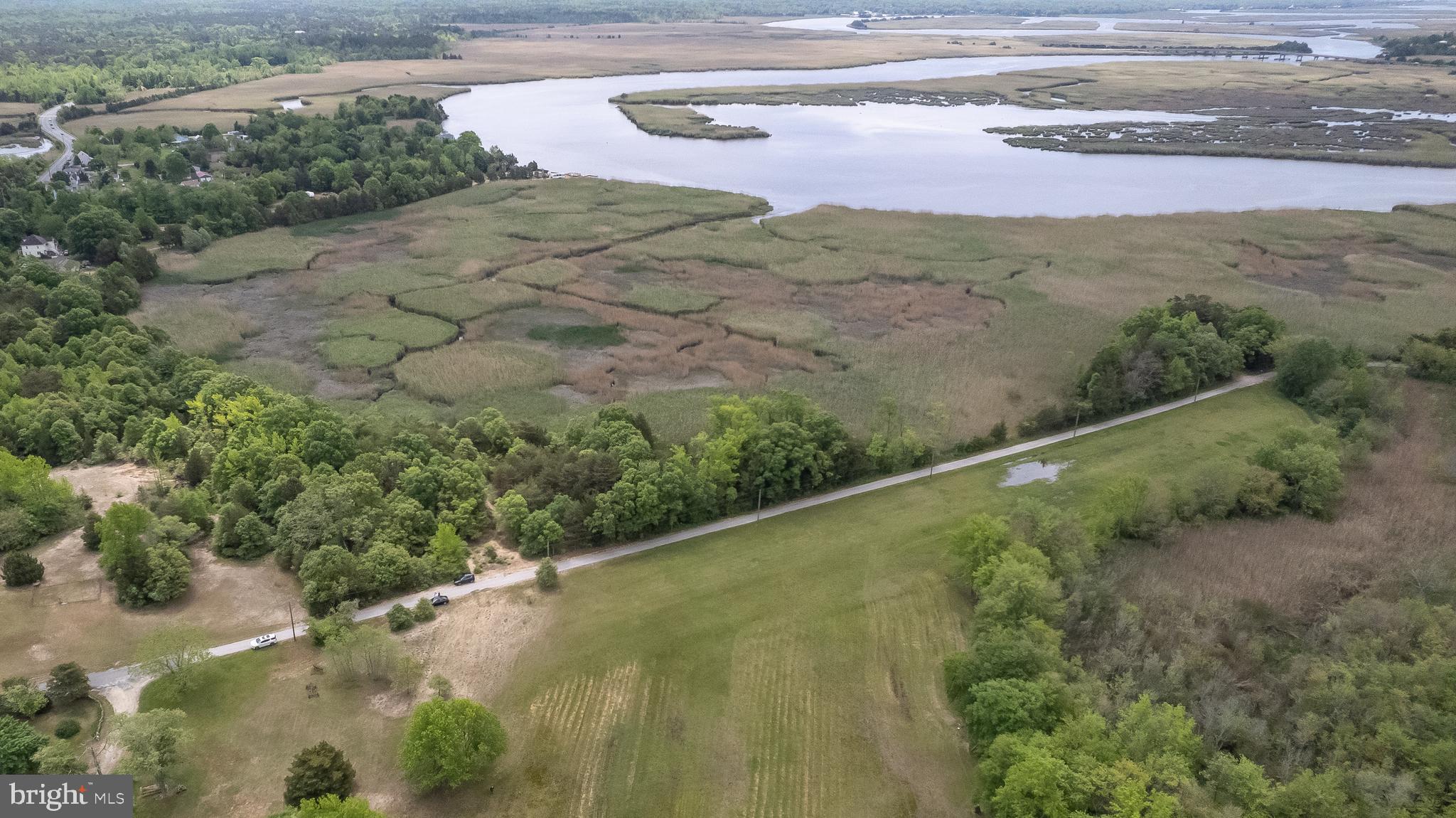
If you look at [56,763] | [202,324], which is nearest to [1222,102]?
[202,324]

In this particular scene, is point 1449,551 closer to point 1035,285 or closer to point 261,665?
point 1035,285

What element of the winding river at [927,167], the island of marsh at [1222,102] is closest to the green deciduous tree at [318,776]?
the winding river at [927,167]

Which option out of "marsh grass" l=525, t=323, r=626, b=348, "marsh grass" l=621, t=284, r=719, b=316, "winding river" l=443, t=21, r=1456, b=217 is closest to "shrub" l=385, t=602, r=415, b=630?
"marsh grass" l=525, t=323, r=626, b=348

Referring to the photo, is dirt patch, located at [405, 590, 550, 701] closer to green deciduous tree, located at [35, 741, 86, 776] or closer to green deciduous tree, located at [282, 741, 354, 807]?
green deciduous tree, located at [282, 741, 354, 807]

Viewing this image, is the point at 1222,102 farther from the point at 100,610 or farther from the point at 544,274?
the point at 100,610

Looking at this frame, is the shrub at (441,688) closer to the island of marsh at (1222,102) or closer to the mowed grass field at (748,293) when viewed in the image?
the mowed grass field at (748,293)
